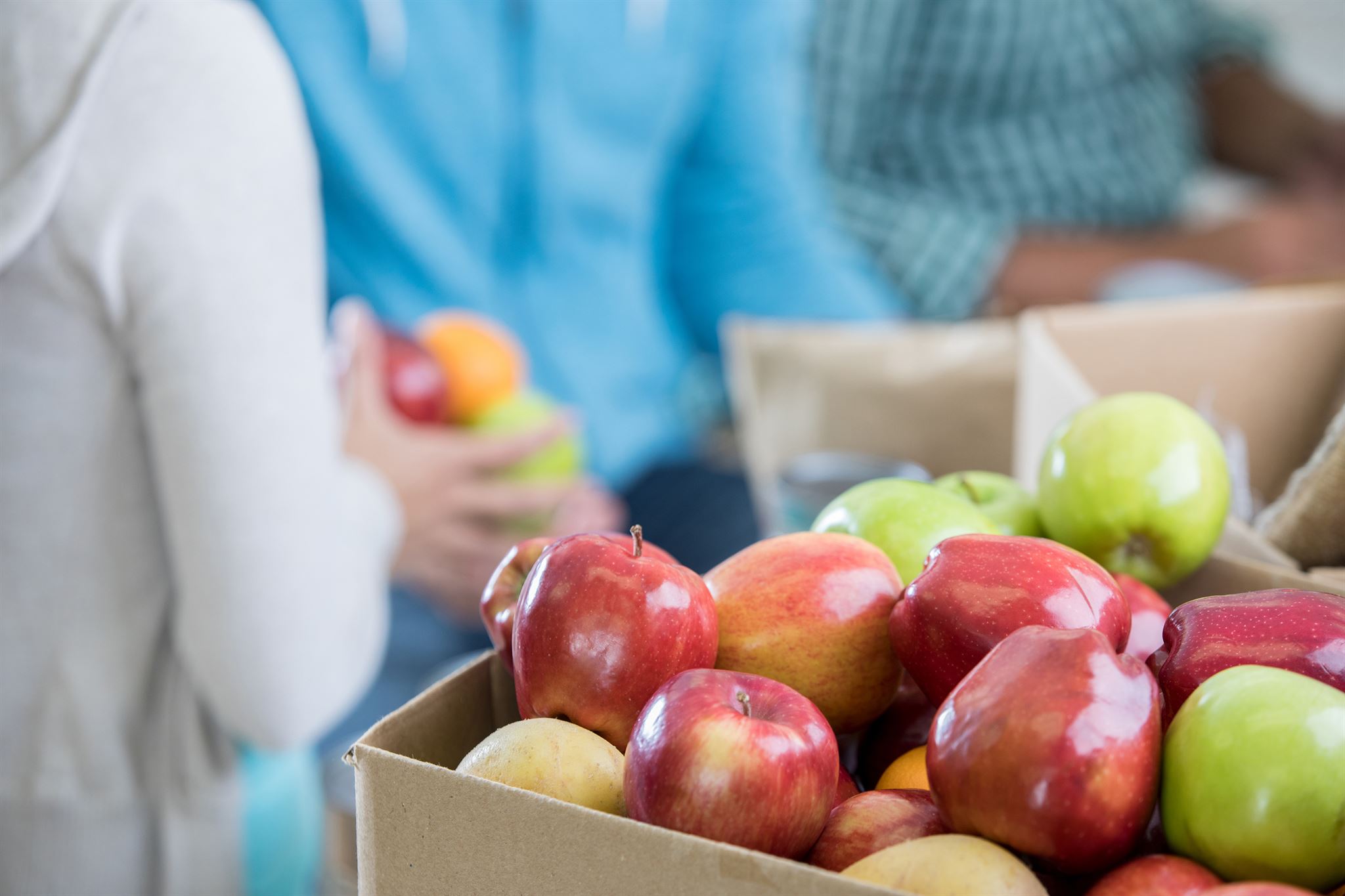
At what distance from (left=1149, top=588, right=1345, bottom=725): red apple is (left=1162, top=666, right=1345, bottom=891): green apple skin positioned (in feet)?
0.11

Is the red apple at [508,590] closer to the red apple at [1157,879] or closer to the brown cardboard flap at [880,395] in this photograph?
the red apple at [1157,879]

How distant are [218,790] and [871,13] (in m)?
1.75

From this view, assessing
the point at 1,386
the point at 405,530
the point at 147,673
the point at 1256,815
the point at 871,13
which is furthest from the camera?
the point at 871,13

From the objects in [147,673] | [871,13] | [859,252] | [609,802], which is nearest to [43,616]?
[147,673]

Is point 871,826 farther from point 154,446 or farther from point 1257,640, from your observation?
point 154,446

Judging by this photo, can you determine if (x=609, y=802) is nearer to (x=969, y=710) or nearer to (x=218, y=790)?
(x=969, y=710)

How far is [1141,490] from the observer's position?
1.74ft

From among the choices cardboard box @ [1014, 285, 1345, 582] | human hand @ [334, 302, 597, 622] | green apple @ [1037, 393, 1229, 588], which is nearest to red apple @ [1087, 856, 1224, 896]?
green apple @ [1037, 393, 1229, 588]

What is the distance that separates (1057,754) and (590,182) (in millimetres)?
1333

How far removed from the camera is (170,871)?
807mm

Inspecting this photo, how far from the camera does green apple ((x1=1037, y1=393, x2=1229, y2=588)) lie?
1.73 feet

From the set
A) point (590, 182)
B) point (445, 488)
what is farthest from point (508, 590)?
point (590, 182)

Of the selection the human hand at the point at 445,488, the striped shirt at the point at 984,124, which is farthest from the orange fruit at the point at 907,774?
the striped shirt at the point at 984,124

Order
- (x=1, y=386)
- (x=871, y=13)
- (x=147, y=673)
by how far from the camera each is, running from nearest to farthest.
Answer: (x=1, y=386) → (x=147, y=673) → (x=871, y=13)
